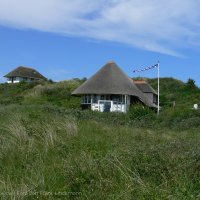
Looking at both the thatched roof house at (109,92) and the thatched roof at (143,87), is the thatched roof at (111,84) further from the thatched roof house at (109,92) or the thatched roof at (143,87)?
the thatched roof at (143,87)

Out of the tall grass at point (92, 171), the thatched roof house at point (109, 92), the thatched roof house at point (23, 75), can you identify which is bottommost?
the tall grass at point (92, 171)

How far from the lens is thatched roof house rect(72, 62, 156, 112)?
154 feet

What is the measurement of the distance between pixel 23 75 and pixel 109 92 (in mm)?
49786

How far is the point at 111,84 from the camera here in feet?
155

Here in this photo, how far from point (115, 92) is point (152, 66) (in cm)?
576

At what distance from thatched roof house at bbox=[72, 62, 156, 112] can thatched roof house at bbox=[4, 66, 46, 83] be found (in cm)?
4572

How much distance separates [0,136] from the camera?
8.66m

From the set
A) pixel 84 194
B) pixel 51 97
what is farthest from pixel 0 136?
pixel 51 97

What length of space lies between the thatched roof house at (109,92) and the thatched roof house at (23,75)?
45722mm

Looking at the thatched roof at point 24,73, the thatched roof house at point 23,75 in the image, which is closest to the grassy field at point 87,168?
the thatched roof house at point 23,75

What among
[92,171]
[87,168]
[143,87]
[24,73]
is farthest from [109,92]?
[24,73]

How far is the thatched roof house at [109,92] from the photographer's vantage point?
1845 inches

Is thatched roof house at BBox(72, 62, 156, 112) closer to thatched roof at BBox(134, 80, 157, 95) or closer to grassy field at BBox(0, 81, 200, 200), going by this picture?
thatched roof at BBox(134, 80, 157, 95)

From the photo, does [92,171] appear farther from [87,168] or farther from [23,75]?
[23,75]
